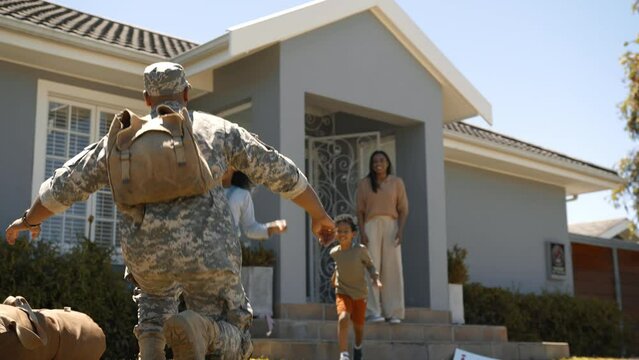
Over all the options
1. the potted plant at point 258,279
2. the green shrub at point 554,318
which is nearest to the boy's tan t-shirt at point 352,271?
the potted plant at point 258,279

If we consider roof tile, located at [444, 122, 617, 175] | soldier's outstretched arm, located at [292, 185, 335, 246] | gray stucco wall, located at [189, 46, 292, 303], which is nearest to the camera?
soldier's outstretched arm, located at [292, 185, 335, 246]

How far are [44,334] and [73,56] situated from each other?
5.88 meters

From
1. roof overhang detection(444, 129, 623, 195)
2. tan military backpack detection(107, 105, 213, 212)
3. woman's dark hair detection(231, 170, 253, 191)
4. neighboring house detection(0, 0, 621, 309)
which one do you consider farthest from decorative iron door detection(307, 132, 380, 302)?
tan military backpack detection(107, 105, 213, 212)

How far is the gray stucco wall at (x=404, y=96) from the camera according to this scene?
9.86 meters

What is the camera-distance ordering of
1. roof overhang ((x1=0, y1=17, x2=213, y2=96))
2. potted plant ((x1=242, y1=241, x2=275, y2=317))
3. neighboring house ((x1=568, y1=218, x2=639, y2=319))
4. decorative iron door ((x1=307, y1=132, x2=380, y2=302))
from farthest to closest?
neighboring house ((x1=568, y1=218, x2=639, y2=319)) < decorative iron door ((x1=307, y1=132, x2=380, y2=302)) < roof overhang ((x1=0, y1=17, x2=213, y2=96)) < potted plant ((x1=242, y1=241, x2=275, y2=317))

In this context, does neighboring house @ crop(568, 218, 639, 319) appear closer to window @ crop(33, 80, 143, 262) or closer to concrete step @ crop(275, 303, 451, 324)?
concrete step @ crop(275, 303, 451, 324)

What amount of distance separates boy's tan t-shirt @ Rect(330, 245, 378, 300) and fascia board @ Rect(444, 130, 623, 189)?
5.28m

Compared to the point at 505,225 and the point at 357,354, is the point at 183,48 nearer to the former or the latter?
the point at 357,354

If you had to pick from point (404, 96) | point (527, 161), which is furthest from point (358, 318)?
point (527, 161)

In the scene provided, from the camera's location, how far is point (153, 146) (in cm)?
319

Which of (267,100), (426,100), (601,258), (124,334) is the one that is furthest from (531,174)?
(124,334)

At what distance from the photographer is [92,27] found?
35.2 ft

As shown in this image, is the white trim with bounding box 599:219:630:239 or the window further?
the white trim with bounding box 599:219:630:239

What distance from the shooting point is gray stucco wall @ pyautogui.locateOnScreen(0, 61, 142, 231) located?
30.3ft
